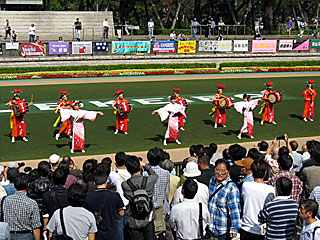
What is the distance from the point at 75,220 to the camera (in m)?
5.77

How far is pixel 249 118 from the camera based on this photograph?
1639 cm

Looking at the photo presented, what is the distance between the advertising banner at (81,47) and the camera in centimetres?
3312

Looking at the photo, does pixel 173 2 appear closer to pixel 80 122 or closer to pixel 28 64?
pixel 28 64

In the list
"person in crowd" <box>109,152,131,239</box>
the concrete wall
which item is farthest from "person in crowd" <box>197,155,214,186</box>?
the concrete wall

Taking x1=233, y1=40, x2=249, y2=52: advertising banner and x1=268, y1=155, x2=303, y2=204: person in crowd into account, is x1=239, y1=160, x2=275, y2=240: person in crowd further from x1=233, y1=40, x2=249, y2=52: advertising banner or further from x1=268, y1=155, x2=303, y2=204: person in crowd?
x1=233, y1=40, x2=249, y2=52: advertising banner

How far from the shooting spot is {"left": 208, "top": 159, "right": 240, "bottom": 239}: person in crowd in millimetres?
6352

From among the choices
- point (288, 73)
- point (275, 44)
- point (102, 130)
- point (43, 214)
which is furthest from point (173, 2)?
point (43, 214)

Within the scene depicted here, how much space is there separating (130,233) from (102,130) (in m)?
11.0

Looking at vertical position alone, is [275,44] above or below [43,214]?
above

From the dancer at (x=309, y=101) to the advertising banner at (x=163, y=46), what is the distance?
17990 millimetres

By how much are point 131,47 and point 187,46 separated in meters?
4.46

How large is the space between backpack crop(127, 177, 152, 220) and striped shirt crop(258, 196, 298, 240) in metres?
1.57

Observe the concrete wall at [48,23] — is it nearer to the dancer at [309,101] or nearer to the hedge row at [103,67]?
the hedge row at [103,67]

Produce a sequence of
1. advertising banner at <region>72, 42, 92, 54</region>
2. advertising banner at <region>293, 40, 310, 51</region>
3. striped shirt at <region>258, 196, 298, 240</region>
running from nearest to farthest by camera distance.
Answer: striped shirt at <region>258, 196, 298, 240</region>
advertising banner at <region>72, 42, 92, 54</region>
advertising banner at <region>293, 40, 310, 51</region>
